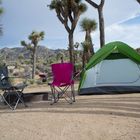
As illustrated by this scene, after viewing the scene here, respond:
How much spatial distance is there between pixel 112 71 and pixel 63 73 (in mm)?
2546

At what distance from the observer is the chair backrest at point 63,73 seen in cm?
891

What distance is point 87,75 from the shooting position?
11.1 meters

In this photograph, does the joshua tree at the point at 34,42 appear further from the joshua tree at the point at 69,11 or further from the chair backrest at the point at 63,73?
the chair backrest at the point at 63,73

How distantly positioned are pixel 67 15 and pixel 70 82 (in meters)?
12.5

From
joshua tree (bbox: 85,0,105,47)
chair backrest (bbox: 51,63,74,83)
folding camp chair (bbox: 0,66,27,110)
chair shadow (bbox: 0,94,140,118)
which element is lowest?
chair shadow (bbox: 0,94,140,118)

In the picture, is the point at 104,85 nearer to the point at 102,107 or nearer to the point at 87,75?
the point at 87,75

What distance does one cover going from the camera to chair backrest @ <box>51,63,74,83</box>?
29.2ft

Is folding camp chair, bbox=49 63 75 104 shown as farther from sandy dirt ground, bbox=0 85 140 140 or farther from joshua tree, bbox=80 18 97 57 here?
joshua tree, bbox=80 18 97 57

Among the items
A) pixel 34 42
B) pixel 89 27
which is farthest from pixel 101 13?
pixel 34 42

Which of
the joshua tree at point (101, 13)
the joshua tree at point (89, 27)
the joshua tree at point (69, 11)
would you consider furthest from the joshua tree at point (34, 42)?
the joshua tree at point (101, 13)

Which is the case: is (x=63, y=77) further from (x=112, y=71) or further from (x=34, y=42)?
(x=34, y=42)

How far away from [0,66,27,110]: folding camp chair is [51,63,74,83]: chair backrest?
2.79 feet

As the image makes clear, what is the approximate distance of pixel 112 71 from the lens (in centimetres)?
1112

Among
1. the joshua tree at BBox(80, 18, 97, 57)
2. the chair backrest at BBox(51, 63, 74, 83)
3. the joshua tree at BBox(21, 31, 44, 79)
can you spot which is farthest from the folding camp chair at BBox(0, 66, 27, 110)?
the joshua tree at BBox(21, 31, 44, 79)
